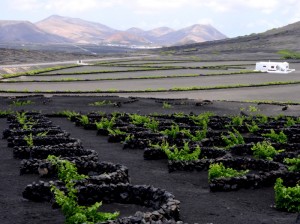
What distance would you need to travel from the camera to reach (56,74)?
385ft

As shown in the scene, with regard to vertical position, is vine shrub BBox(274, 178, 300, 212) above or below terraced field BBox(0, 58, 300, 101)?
above

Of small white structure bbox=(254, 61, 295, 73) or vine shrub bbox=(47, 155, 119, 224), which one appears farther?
small white structure bbox=(254, 61, 295, 73)

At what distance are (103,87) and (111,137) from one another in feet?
177

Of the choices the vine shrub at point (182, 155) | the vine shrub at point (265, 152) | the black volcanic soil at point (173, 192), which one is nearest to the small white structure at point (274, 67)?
the black volcanic soil at point (173, 192)

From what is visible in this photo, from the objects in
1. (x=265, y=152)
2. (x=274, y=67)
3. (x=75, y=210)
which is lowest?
(x=274, y=67)

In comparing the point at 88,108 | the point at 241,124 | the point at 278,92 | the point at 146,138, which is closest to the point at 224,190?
the point at 146,138

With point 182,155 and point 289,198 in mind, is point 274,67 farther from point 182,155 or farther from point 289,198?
point 289,198

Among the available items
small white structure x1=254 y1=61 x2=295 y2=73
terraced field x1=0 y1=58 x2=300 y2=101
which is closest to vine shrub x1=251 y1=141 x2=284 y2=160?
terraced field x1=0 y1=58 x2=300 y2=101

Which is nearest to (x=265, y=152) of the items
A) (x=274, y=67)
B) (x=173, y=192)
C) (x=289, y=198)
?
(x=173, y=192)

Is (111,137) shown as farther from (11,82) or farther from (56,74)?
(56,74)

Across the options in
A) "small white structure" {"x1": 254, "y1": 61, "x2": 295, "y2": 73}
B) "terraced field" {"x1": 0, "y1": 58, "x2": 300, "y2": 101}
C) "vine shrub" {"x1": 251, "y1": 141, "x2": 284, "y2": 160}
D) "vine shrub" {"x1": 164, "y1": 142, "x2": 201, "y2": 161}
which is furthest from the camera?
"small white structure" {"x1": 254, "y1": 61, "x2": 295, "y2": 73}

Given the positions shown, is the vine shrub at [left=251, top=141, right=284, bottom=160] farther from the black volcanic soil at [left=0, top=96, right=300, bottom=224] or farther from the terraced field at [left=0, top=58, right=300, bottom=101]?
the terraced field at [left=0, top=58, right=300, bottom=101]

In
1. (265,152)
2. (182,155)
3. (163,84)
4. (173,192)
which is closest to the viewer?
(173,192)

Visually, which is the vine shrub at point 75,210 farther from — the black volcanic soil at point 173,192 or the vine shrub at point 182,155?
the vine shrub at point 182,155
